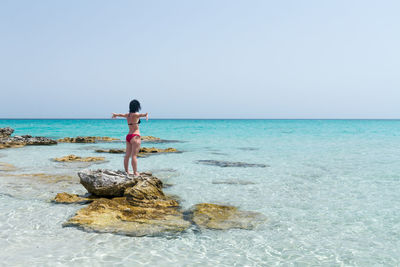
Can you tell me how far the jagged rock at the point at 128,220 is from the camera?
638cm

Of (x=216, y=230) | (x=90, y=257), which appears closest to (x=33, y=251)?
(x=90, y=257)

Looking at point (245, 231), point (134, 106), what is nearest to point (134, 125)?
point (134, 106)

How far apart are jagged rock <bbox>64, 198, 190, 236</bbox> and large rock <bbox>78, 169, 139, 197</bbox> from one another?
3.08 ft

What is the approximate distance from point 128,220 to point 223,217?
204 cm

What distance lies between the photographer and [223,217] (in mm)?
7324

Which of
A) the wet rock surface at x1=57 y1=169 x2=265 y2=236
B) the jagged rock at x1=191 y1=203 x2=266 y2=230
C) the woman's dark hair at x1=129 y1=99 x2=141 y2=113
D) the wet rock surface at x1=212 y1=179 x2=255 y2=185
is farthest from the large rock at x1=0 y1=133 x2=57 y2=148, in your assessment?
the jagged rock at x1=191 y1=203 x2=266 y2=230

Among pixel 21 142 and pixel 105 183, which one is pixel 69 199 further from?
pixel 21 142

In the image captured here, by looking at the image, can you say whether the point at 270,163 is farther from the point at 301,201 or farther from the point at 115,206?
the point at 115,206

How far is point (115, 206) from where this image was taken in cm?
779

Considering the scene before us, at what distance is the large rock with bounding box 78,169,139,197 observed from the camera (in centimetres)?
890

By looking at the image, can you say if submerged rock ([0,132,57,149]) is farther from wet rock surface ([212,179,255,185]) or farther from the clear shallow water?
wet rock surface ([212,179,255,185])

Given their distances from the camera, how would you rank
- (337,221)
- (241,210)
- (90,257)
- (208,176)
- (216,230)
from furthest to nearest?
(208,176), (241,210), (337,221), (216,230), (90,257)

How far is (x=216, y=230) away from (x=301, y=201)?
357cm

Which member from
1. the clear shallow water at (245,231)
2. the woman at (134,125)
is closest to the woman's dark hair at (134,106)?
the woman at (134,125)
